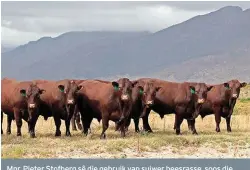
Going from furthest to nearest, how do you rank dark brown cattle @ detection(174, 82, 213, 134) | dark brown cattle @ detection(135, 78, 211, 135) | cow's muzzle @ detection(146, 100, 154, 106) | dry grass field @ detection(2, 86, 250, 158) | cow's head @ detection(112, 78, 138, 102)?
1. dark brown cattle @ detection(135, 78, 211, 135)
2. dark brown cattle @ detection(174, 82, 213, 134)
3. cow's muzzle @ detection(146, 100, 154, 106)
4. cow's head @ detection(112, 78, 138, 102)
5. dry grass field @ detection(2, 86, 250, 158)

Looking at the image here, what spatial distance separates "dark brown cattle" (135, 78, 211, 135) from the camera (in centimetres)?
2761

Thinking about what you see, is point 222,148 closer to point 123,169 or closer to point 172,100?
point 172,100

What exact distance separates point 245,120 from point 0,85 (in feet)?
49.0

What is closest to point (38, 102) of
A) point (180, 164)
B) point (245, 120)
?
point (180, 164)

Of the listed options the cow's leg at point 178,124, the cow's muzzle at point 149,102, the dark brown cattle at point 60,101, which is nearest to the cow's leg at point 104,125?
the dark brown cattle at point 60,101

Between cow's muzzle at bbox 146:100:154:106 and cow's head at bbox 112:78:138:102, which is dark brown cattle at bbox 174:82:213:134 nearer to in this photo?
cow's muzzle at bbox 146:100:154:106

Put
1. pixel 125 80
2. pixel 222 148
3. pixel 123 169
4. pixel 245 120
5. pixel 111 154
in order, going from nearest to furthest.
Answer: pixel 123 169
pixel 111 154
pixel 222 148
pixel 125 80
pixel 245 120

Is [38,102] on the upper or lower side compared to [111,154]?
upper

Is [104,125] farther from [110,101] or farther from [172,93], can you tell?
[172,93]

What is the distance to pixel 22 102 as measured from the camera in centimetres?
2539

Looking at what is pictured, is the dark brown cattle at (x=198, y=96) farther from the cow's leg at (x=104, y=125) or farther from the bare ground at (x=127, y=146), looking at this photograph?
the cow's leg at (x=104, y=125)

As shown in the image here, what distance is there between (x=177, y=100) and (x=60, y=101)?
484 cm

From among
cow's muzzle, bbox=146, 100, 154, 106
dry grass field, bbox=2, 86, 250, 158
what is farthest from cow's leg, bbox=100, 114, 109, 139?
cow's muzzle, bbox=146, 100, 154, 106

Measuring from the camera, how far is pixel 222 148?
23.5 meters
